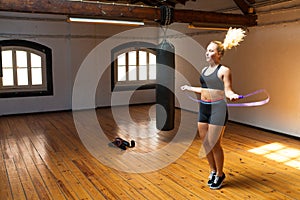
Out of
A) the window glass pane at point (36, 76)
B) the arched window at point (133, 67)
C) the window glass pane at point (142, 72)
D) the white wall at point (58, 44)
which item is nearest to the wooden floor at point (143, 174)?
the white wall at point (58, 44)

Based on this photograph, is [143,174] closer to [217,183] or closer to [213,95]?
[217,183]

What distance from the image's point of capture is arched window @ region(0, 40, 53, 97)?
7.88 metres

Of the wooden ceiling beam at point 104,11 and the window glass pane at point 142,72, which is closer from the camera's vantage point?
the wooden ceiling beam at point 104,11

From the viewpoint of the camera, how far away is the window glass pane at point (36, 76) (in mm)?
8281

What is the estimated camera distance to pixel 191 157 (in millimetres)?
4605

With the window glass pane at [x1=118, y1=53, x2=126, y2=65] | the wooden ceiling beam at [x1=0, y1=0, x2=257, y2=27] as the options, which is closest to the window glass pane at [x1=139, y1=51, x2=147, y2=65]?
the window glass pane at [x1=118, y1=53, x2=126, y2=65]

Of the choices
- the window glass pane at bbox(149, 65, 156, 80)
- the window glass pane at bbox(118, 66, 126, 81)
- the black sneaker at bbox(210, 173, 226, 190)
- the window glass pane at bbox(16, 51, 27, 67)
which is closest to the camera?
the black sneaker at bbox(210, 173, 226, 190)

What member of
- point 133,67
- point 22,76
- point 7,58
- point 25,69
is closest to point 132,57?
point 133,67

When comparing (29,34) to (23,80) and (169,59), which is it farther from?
(169,59)

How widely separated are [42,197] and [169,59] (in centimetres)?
311

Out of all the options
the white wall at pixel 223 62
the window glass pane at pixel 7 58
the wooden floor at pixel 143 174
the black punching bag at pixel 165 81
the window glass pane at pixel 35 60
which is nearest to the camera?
the wooden floor at pixel 143 174

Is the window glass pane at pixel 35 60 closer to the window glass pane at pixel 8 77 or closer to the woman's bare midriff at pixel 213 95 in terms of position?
the window glass pane at pixel 8 77

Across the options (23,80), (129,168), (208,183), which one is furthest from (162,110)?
(23,80)

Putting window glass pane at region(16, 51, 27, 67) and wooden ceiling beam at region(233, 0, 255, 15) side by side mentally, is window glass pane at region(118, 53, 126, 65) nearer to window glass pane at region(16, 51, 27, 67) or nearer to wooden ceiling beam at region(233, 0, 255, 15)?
window glass pane at region(16, 51, 27, 67)
